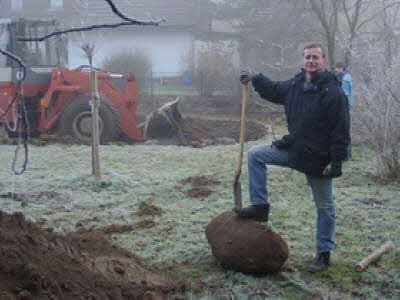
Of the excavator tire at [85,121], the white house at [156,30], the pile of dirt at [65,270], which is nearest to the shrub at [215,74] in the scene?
the white house at [156,30]

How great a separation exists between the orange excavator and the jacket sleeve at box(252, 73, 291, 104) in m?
7.73

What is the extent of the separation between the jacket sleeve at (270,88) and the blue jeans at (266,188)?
0.49 metres

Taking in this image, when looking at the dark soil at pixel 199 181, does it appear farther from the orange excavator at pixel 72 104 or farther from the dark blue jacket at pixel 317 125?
the orange excavator at pixel 72 104

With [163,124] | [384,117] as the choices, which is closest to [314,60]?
[384,117]

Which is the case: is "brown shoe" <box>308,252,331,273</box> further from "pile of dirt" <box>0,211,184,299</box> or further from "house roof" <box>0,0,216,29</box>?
"house roof" <box>0,0,216,29</box>

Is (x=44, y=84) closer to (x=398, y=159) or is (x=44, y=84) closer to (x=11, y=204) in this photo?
(x=11, y=204)

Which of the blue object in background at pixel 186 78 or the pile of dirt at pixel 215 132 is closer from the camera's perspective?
the pile of dirt at pixel 215 132

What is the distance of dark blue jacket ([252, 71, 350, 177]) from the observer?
4254 millimetres

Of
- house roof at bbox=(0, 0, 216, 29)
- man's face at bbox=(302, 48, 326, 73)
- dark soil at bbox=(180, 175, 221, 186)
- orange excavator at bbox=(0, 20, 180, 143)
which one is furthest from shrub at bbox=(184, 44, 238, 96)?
man's face at bbox=(302, 48, 326, 73)

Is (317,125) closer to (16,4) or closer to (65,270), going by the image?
(65,270)

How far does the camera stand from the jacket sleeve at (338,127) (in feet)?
13.9

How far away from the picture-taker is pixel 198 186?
7.98 meters

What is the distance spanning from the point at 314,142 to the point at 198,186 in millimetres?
3802

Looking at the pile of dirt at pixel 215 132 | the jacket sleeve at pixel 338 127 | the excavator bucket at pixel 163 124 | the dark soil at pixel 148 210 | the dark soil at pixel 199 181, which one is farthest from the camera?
the excavator bucket at pixel 163 124
